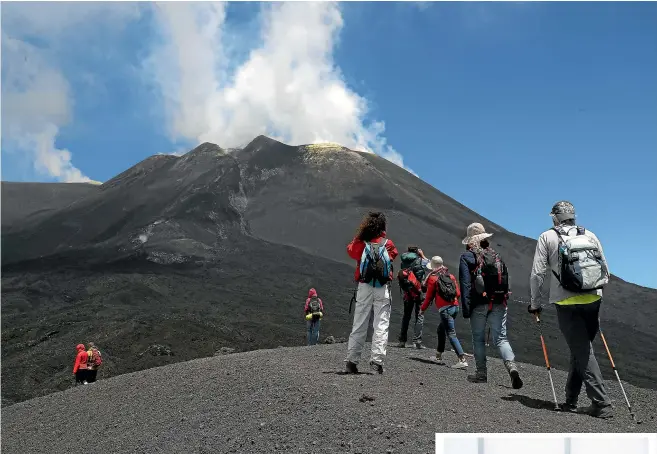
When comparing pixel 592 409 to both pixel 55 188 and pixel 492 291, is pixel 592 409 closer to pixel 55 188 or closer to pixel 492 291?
pixel 492 291

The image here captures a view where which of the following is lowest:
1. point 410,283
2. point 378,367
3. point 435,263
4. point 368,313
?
point 378,367

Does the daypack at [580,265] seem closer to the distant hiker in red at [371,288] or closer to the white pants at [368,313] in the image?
the distant hiker in red at [371,288]

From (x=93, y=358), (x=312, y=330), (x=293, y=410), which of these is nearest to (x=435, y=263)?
(x=293, y=410)

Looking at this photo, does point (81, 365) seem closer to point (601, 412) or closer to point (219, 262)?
point (601, 412)

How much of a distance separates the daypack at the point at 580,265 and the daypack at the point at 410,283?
4.39 meters

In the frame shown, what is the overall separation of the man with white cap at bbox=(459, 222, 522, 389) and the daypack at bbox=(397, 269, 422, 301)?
3174 millimetres

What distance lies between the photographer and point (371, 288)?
6.82 m

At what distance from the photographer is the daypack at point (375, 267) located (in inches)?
265

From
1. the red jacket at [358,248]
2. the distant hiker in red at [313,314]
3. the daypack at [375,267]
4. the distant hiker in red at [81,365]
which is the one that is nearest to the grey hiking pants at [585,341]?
the daypack at [375,267]

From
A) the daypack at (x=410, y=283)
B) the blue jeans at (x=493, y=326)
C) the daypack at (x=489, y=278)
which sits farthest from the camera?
the daypack at (x=410, y=283)

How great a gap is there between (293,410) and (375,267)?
1869 mm

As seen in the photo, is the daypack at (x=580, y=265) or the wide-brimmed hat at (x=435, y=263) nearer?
the daypack at (x=580, y=265)

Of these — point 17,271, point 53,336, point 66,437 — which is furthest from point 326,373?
point 17,271

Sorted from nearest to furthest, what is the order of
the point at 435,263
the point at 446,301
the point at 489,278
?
the point at 489,278
the point at 446,301
the point at 435,263
